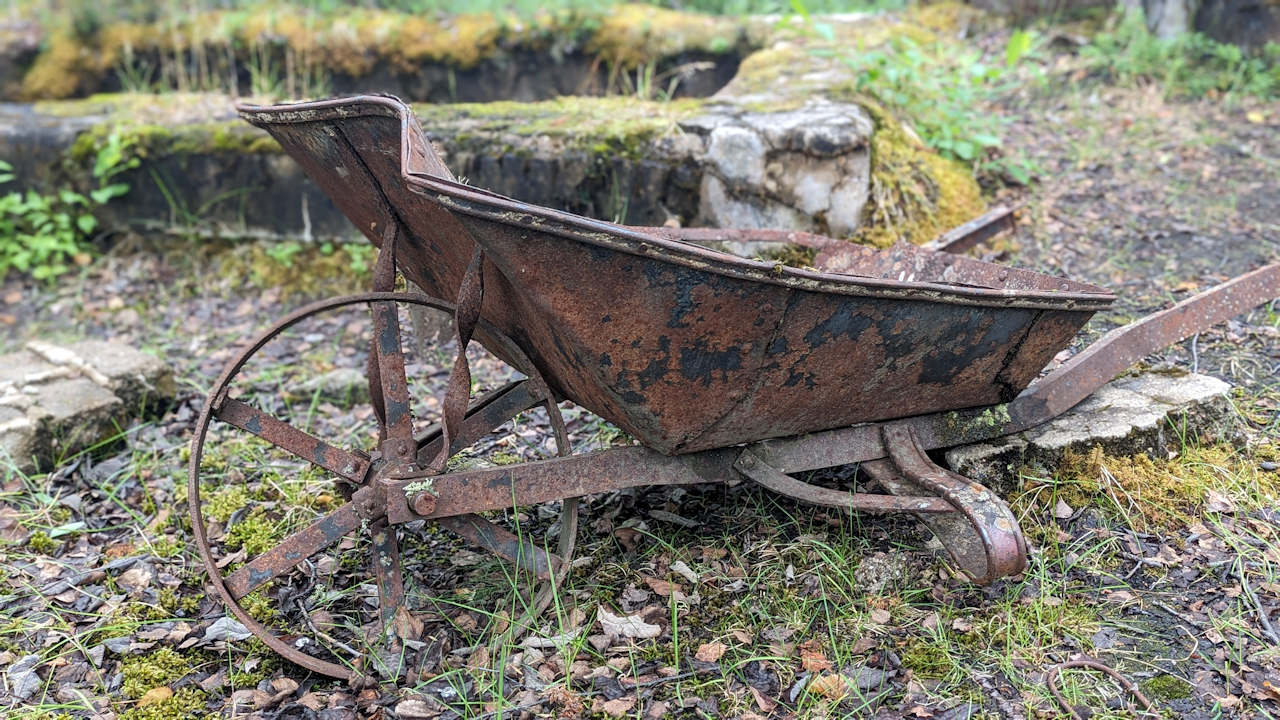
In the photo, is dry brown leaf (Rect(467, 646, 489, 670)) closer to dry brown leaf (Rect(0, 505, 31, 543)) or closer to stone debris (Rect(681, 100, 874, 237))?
dry brown leaf (Rect(0, 505, 31, 543))

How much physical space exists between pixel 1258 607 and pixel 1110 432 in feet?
2.07

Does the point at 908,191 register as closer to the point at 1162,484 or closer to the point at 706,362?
the point at 1162,484

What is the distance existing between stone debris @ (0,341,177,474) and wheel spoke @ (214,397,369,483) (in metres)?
1.22

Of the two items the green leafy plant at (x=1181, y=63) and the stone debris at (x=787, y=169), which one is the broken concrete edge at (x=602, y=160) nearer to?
the stone debris at (x=787, y=169)

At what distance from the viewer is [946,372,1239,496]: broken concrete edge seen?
2.92 metres

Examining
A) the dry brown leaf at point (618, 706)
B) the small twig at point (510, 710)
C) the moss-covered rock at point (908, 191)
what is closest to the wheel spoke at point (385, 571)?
the small twig at point (510, 710)

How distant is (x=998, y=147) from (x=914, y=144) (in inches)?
36.1

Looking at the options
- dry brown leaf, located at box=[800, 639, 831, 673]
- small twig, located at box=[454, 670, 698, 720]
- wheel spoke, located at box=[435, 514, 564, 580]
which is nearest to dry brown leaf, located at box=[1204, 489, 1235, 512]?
dry brown leaf, located at box=[800, 639, 831, 673]

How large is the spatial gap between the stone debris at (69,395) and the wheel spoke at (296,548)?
136 centimetres

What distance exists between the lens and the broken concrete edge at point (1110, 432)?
292 centimetres

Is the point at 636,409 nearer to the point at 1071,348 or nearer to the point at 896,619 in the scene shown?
the point at 896,619

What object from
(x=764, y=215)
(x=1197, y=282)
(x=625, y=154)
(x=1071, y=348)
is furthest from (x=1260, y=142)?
(x=625, y=154)

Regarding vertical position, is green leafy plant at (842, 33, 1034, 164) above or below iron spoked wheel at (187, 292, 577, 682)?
above

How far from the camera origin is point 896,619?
102 inches
